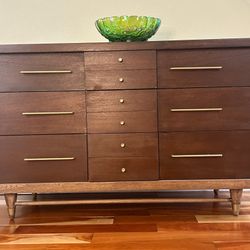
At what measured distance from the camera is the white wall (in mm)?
1876

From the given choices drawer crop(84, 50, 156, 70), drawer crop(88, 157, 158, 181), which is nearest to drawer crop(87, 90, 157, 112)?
drawer crop(84, 50, 156, 70)

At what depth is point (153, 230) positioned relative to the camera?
1407 mm

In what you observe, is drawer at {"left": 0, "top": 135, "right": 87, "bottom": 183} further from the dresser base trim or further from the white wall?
the white wall

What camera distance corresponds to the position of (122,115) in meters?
1.48

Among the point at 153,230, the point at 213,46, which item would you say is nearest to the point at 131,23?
the point at 213,46

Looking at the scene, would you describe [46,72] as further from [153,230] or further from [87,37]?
[153,230]

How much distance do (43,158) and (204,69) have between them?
A: 767mm

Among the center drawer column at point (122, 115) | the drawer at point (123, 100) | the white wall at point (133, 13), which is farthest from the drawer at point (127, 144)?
the white wall at point (133, 13)

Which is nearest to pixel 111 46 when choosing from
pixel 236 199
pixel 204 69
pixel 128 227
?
pixel 204 69

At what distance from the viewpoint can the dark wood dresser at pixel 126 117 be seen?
4.80ft

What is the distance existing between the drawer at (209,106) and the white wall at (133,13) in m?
0.53

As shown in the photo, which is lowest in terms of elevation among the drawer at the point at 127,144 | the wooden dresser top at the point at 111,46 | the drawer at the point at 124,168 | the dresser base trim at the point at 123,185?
the dresser base trim at the point at 123,185

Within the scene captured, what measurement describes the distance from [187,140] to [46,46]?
0.70 metres

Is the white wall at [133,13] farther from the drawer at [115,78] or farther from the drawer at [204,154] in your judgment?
the drawer at [204,154]
